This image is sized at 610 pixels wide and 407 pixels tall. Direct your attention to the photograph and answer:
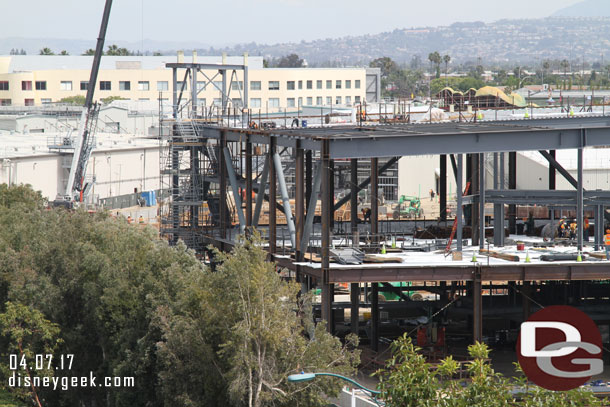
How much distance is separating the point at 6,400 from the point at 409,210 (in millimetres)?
42869

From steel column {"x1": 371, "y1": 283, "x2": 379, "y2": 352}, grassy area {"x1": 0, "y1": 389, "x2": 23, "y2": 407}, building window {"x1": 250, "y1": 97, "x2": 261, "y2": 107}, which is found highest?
building window {"x1": 250, "y1": 97, "x2": 261, "y2": 107}

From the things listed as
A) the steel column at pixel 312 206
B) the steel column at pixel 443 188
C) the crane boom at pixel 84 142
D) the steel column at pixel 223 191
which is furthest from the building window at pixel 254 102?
the steel column at pixel 312 206

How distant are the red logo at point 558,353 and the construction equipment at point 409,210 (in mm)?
35797

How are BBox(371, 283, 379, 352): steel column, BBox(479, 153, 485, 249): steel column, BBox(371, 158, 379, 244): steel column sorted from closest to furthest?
BBox(371, 283, 379, 352): steel column < BBox(479, 153, 485, 249): steel column < BBox(371, 158, 379, 244): steel column

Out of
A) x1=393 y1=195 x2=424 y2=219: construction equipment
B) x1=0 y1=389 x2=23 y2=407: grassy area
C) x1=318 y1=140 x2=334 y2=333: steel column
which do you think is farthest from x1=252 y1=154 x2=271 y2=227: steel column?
x1=393 y1=195 x2=424 y2=219: construction equipment

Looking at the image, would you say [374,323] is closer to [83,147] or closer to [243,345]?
[243,345]

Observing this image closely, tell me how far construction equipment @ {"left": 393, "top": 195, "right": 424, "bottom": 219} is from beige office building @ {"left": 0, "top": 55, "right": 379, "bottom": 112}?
1811 inches

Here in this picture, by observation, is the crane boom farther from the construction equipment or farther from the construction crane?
the construction equipment

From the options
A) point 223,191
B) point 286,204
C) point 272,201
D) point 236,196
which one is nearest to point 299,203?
point 286,204

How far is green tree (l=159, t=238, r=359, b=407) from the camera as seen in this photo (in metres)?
24.6

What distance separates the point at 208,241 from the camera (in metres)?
48.4

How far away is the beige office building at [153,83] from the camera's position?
13675 centimetres

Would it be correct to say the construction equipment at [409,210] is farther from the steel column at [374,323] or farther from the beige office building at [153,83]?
the beige office building at [153,83]

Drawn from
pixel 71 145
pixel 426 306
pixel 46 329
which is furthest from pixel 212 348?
pixel 71 145
